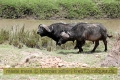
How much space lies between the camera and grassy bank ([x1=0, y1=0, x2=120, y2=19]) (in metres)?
25.1

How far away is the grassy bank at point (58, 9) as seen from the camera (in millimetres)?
25078

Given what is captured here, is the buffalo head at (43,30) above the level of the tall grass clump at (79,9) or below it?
above

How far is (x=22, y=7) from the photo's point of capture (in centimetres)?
2523

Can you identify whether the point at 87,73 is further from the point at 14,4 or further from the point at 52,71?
the point at 14,4

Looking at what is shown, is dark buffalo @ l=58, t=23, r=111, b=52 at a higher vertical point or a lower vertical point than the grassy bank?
higher

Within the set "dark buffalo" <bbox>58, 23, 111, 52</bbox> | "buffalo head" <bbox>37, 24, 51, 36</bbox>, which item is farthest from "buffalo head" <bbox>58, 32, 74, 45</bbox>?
"buffalo head" <bbox>37, 24, 51, 36</bbox>

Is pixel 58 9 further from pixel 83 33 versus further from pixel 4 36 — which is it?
pixel 83 33

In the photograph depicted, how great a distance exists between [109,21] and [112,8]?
1.63 meters

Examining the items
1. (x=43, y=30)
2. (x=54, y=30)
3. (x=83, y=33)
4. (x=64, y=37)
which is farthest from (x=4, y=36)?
(x=83, y=33)

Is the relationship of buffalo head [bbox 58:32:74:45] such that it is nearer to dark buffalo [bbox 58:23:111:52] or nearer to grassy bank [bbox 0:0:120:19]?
dark buffalo [bbox 58:23:111:52]

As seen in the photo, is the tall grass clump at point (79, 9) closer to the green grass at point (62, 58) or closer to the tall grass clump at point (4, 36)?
the tall grass clump at point (4, 36)

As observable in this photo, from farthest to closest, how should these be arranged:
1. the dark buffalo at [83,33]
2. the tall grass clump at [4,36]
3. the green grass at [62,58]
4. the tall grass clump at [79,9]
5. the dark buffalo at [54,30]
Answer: the tall grass clump at [79,9]
the dark buffalo at [54,30]
the tall grass clump at [4,36]
the dark buffalo at [83,33]
the green grass at [62,58]

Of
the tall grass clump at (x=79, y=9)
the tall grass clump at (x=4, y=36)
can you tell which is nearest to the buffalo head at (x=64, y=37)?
the tall grass clump at (x=4, y=36)

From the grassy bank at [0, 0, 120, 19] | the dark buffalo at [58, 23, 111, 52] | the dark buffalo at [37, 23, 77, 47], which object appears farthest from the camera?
the grassy bank at [0, 0, 120, 19]
